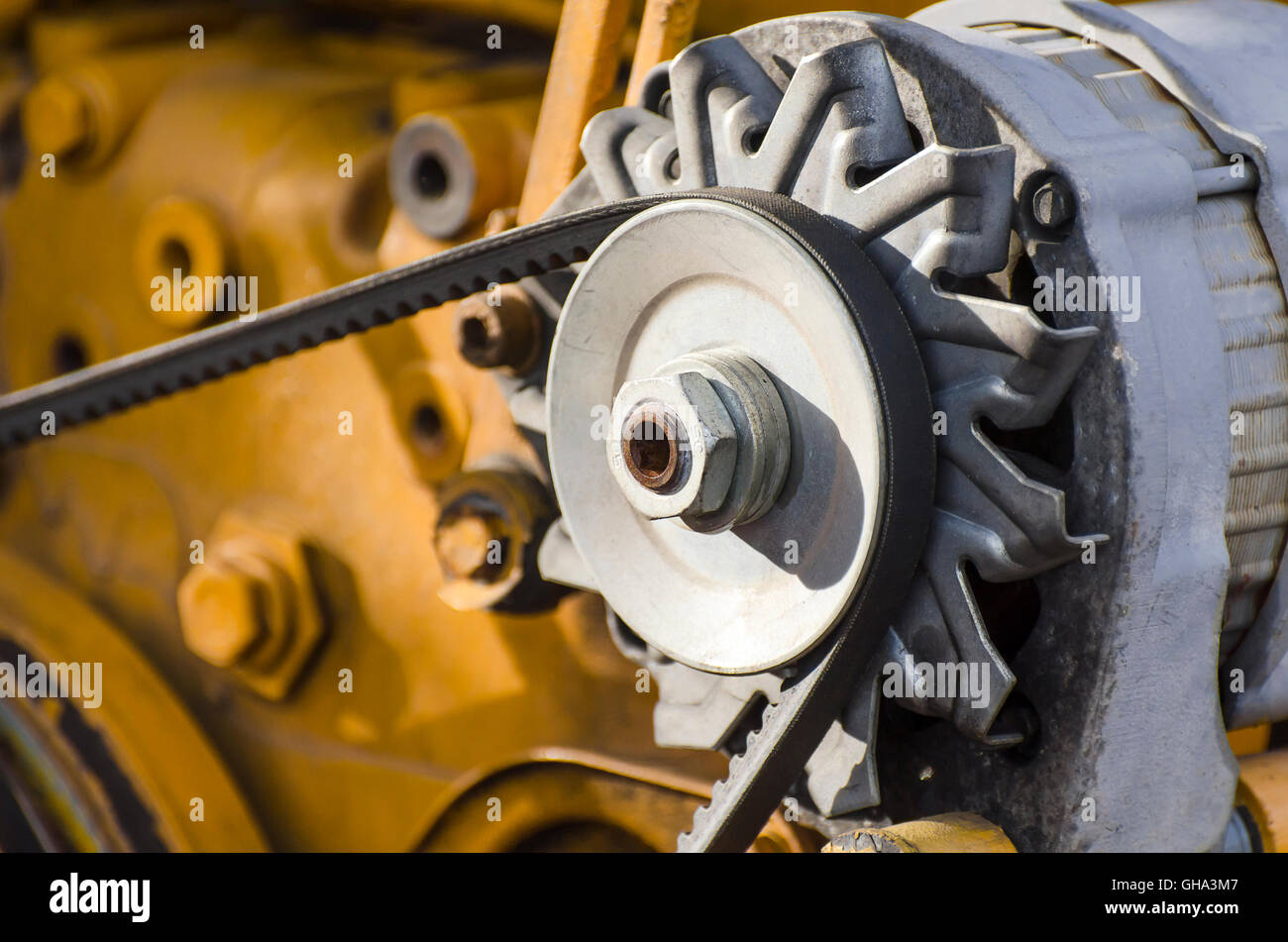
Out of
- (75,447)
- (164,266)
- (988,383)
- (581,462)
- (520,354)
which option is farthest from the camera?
(75,447)

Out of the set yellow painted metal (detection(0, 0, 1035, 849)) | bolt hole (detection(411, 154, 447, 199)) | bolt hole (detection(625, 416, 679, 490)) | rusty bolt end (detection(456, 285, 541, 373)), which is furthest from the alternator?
bolt hole (detection(411, 154, 447, 199))

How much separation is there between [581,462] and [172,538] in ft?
2.50

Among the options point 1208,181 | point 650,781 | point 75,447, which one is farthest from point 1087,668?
point 75,447

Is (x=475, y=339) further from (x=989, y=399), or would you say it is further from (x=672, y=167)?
(x=989, y=399)

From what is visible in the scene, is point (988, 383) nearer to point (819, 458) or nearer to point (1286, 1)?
point (819, 458)

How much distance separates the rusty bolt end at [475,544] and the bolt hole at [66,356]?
0.67 metres

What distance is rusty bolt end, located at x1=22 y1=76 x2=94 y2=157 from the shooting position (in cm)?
171

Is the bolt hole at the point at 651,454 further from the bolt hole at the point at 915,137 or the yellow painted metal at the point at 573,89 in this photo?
the yellow painted metal at the point at 573,89

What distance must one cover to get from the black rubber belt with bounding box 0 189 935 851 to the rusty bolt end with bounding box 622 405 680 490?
0.13 metres

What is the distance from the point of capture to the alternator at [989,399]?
0.93 m

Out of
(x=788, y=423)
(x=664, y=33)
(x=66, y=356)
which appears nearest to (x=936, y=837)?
(x=788, y=423)

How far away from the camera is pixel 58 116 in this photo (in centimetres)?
171

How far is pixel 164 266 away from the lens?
169cm
